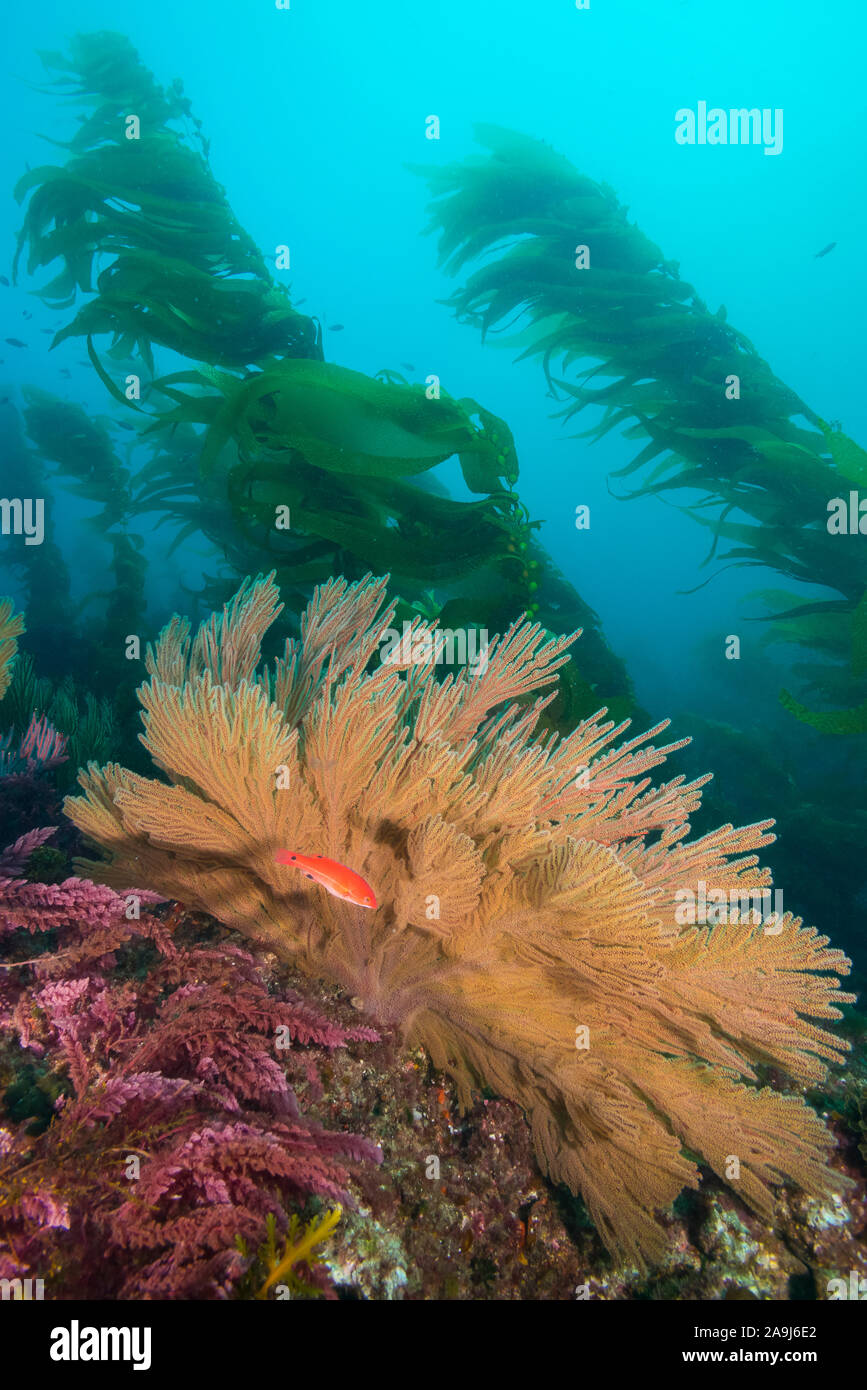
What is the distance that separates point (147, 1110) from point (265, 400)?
4047 mm

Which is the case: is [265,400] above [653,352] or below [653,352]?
below

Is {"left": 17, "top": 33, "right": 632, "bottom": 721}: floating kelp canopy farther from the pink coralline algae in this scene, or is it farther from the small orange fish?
the pink coralline algae

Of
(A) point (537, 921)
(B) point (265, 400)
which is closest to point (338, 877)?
(A) point (537, 921)

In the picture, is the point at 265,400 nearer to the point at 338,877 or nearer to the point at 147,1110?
the point at 338,877

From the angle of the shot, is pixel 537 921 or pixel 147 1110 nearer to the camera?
pixel 147 1110

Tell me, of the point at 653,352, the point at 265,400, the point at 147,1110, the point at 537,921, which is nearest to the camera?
the point at 147,1110

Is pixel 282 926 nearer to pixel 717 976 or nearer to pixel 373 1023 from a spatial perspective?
pixel 373 1023

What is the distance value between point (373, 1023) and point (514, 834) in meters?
0.98

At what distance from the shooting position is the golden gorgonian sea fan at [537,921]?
74.7 inches

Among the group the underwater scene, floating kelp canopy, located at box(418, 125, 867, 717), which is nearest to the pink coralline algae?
the underwater scene

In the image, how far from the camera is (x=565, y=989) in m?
2.06

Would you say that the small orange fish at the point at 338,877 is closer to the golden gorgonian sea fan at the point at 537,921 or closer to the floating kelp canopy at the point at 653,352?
the golden gorgonian sea fan at the point at 537,921

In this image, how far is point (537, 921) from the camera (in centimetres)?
190
